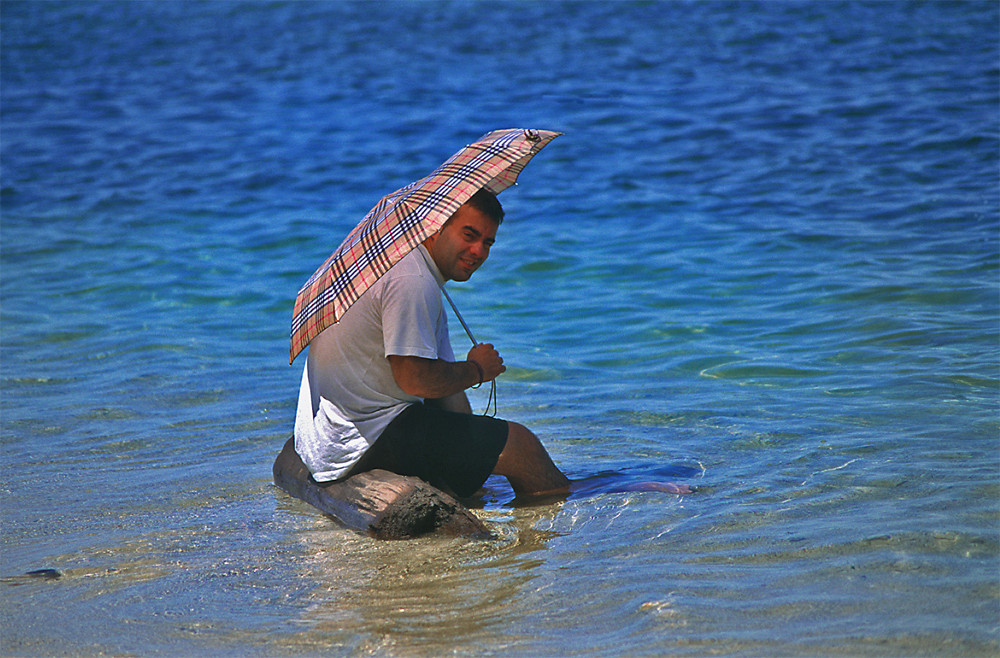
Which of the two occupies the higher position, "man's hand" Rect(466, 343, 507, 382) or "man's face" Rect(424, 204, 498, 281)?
"man's face" Rect(424, 204, 498, 281)

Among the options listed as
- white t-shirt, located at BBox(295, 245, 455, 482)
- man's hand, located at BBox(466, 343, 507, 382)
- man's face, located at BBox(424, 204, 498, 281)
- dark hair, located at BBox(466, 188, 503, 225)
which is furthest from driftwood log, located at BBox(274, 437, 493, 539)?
dark hair, located at BBox(466, 188, 503, 225)

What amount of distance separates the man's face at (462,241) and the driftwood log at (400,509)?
887 mm

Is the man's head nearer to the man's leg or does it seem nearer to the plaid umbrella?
the plaid umbrella

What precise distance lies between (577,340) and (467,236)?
3539 mm

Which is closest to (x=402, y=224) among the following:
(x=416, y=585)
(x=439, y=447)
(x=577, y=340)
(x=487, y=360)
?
(x=487, y=360)

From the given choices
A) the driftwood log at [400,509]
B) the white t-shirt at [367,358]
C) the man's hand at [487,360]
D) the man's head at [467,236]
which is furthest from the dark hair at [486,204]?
the driftwood log at [400,509]

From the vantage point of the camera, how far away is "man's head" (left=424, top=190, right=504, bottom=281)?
4.11 meters

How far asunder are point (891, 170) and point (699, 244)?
10.1 feet

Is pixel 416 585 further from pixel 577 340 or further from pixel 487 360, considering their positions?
pixel 577 340

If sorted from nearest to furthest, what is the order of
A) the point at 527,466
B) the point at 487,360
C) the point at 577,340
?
the point at 487,360 → the point at 527,466 → the point at 577,340

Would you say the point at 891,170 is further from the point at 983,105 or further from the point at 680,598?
the point at 680,598

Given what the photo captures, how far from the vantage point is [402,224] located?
3982mm

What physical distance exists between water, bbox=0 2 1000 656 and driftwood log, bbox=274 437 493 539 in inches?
5.2

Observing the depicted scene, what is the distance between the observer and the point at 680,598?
3.39 meters
